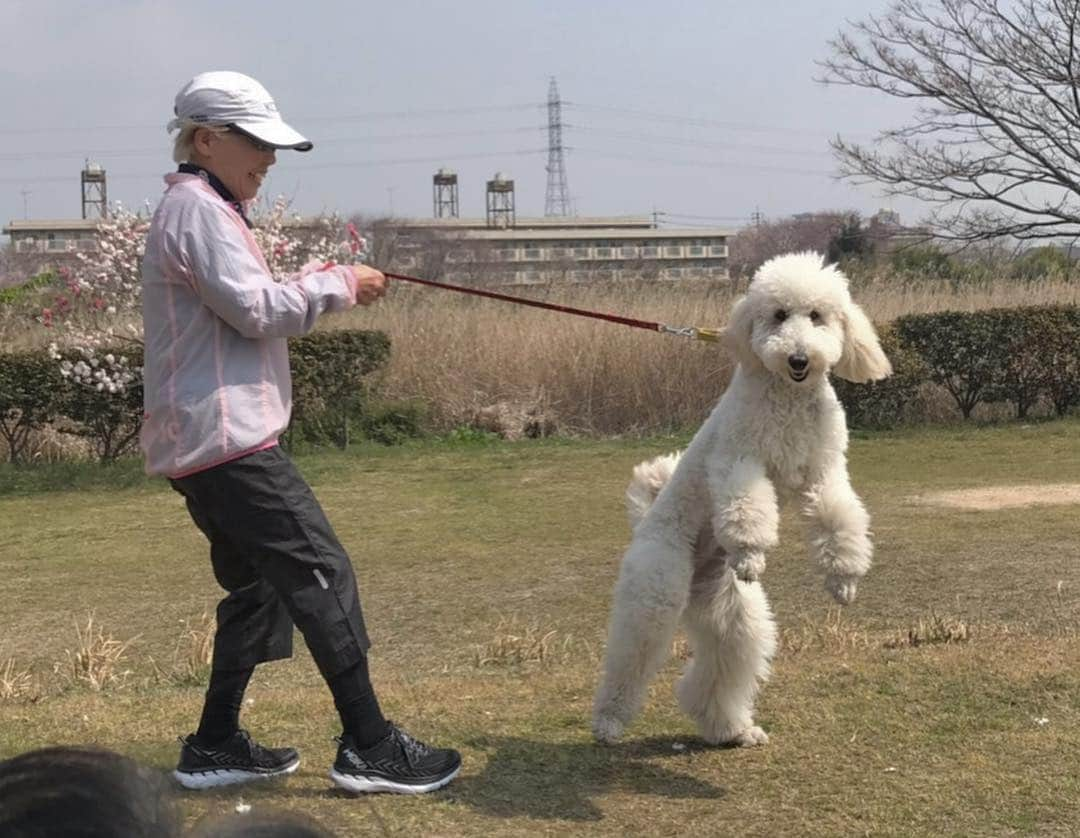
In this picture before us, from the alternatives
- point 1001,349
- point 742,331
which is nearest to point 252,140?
point 742,331

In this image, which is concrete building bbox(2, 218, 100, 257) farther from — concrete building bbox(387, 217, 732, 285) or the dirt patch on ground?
the dirt patch on ground

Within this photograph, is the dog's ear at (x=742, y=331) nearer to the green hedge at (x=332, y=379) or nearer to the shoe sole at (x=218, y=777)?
the shoe sole at (x=218, y=777)

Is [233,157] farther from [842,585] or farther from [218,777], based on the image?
[842,585]

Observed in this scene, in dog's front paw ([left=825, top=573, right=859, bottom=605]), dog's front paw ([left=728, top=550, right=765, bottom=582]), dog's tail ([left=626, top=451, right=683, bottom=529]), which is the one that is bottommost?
dog's front paw ([left=825, top=573, right=859, bottom=605])

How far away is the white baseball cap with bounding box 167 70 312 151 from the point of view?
123 inches

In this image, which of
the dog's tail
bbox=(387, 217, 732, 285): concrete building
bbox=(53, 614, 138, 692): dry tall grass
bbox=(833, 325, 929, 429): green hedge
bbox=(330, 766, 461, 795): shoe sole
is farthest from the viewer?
bbox=(387, 217, 732, 285): concrete building

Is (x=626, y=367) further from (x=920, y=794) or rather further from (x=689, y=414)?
(x=920, y=794)

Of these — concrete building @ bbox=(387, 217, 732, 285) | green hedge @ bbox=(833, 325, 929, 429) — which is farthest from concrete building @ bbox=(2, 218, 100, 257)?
green hedge @ bbox=(833, 325, 929, 429)

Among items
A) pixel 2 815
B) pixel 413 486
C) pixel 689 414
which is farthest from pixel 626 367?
pixel 2 815

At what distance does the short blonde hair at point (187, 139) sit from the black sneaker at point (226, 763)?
5.46 ft

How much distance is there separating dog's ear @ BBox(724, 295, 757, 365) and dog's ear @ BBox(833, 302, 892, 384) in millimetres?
271

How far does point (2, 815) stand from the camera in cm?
93

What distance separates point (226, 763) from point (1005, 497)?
7789 mm

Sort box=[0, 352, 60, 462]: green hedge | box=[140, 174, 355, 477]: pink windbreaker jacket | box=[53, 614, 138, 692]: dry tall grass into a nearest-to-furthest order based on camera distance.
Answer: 1. box=[140, 174, 355, 477]: pink windbreaker jacket
2. box=[53, 614, 138, 692]: dry tall grass
3. box=[0, 352, 60, 462]: green hedge
